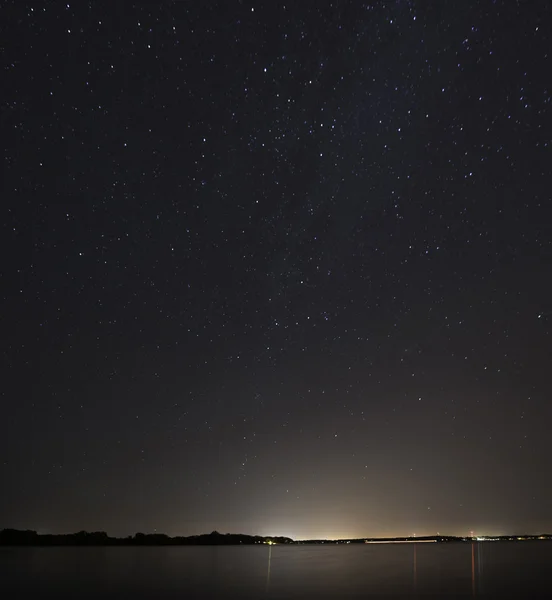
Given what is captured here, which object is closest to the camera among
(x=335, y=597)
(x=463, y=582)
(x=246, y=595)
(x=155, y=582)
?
(x=335, y=597)

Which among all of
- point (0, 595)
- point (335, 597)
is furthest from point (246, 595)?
point (0, 595)

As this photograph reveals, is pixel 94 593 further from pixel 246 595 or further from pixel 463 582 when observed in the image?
pixel 463 582

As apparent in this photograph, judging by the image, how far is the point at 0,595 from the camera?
1000 inches

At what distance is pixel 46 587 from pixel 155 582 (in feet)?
18.8

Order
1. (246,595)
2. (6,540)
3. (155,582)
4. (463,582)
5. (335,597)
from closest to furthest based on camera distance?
(335,597), (246,595), (463,582), (155,582), (6,540)

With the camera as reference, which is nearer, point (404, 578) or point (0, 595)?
point (0, 595)

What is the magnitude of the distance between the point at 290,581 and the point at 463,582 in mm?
9448

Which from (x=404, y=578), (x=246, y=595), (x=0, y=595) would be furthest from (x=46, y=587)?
(x=404, y=578)

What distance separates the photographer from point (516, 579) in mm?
30281

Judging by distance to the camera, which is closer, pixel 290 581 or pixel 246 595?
pixel 246 595

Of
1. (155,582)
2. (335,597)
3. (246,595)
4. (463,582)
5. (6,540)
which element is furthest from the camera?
(6,540)

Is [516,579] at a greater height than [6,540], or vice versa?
[516,579]

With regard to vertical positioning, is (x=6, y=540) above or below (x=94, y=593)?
below

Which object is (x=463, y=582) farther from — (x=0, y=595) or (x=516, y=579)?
(x=0, y=595)
